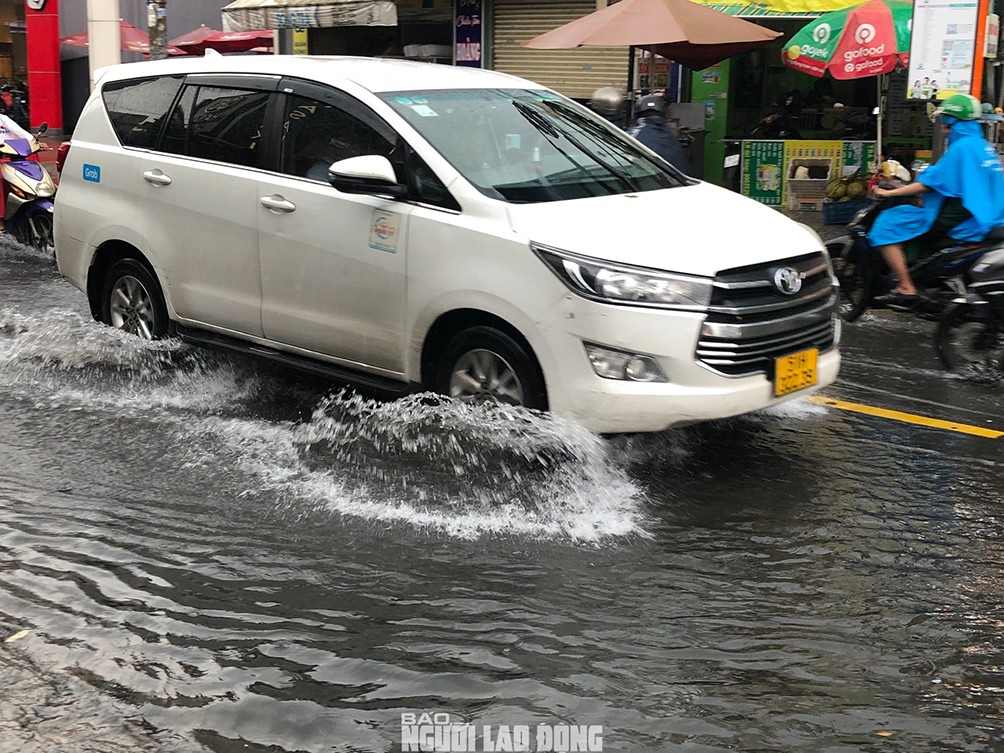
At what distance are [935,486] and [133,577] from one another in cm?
347

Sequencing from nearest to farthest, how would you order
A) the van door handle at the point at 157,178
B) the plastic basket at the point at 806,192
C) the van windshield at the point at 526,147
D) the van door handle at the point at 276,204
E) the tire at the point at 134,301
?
the van windshield at the point at 526,147 → the van door handle at the point at 276,204 → the van door handle at the point at 157,178 → the tire at the point at 134,301 → the plastic basket at the point at 806,192

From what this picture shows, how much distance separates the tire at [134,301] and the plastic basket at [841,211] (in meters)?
7.49

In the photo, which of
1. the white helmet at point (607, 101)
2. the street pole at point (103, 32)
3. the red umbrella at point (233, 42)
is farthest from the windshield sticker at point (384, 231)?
the street pole at point (103, 32)

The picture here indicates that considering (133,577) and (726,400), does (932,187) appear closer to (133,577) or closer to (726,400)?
(726,400)

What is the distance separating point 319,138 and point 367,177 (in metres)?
0.74

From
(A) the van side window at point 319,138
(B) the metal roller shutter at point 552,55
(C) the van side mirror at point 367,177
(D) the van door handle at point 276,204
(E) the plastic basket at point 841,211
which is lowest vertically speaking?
(E) the plastic basket at point 841,211

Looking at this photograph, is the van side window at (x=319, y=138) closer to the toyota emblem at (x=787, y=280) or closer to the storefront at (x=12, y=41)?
the toyota emblem at (x=787, y=280)

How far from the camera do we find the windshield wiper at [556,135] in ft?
19.7

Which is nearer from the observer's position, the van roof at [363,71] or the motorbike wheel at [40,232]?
the van roof at [363,71]

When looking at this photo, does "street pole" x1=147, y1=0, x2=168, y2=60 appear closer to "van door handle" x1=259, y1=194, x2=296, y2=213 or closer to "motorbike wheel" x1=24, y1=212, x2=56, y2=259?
"motorbike wheel" x1=24, y1=212, x2=56, y2=259

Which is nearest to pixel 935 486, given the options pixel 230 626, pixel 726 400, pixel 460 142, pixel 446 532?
pixel 726 400

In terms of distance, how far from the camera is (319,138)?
6.22 m

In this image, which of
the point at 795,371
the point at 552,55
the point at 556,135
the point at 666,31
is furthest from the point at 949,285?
the point at 552,55

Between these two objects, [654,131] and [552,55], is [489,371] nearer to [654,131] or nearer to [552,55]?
[654,131]
